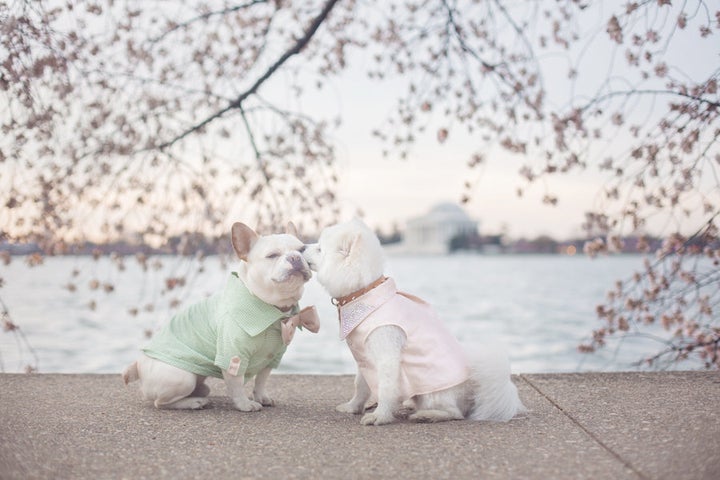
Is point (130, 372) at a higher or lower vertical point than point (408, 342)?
lower

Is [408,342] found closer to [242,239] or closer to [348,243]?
[348,243]

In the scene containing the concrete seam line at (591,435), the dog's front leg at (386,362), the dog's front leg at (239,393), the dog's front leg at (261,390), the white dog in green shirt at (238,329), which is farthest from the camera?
the dog's front leg at (261,390)

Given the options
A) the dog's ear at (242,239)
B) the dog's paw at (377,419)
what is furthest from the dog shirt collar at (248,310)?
the dog's paw at (377,419)

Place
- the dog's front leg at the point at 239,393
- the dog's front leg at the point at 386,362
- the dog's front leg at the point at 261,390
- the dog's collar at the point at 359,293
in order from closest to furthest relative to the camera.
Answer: the dog's front leg at the point at 386,362, the dog's collar at the point at 359,293, the dog's front leg at the point at 239,393, the dog's front leg at the point at 261,390

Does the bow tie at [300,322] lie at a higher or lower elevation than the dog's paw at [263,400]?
higher

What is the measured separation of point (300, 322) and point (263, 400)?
647mm

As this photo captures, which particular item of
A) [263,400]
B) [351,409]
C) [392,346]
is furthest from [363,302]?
[263,400]

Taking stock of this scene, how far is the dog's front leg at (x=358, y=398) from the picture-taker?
403 cm

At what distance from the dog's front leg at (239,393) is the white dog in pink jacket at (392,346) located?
0.74 metres

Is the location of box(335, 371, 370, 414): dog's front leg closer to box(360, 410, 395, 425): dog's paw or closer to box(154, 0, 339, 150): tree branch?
box(360, 410, 395, 425): dog's paw

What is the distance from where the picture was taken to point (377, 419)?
3.70 meters

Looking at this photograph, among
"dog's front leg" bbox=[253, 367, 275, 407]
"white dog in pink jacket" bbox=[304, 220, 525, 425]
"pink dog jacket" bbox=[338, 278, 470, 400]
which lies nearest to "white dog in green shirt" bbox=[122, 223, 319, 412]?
"dog's front leg" bbox=[253, 367, 275, 407]

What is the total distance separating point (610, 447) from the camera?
3.25 meters

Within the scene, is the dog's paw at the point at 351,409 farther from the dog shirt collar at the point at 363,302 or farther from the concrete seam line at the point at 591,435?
the concrete seam line at the point at 591,435
